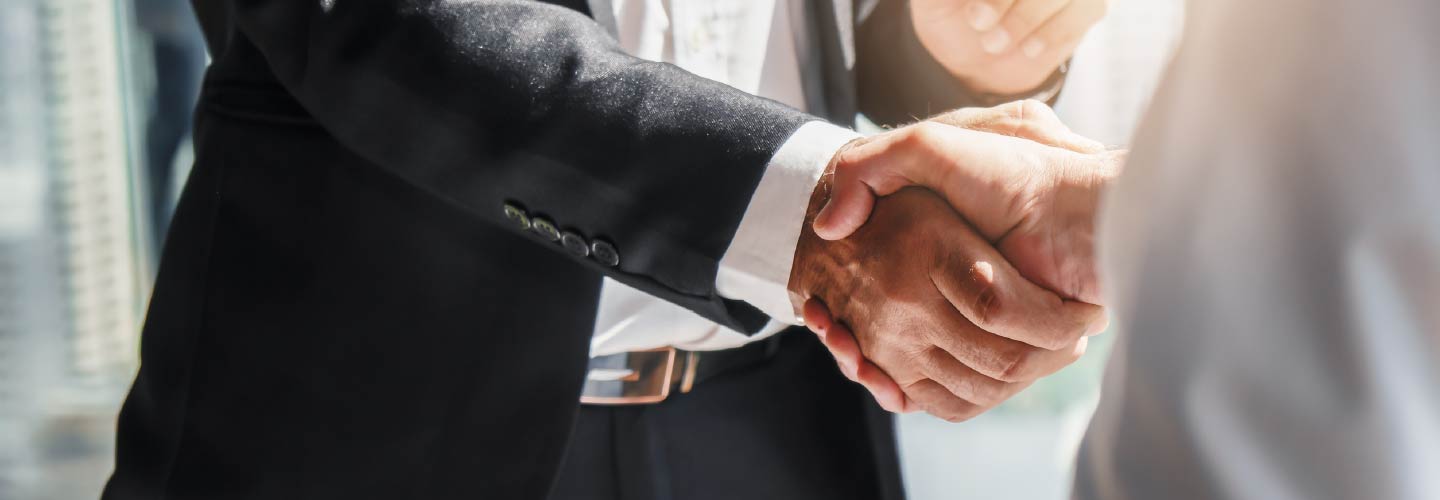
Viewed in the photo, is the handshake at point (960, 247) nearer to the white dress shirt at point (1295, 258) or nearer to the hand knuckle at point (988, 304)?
the hand knuckle at point (988, 304)

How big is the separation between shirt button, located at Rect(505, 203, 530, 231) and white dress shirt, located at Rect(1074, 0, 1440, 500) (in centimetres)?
48

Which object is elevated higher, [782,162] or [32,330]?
[782,162]

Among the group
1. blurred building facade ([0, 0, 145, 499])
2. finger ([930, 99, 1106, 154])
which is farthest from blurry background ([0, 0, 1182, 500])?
finger ([930, 99, 1106, 154])

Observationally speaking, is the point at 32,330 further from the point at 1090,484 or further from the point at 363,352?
the point at 1090,484

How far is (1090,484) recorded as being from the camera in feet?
0.81

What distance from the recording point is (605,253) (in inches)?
25.7

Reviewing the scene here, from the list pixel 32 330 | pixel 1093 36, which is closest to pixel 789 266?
pixel 1093 36

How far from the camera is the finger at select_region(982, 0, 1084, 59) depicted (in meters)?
0.94

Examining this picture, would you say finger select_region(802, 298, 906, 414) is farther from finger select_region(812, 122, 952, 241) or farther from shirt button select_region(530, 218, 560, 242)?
shirt button select_region(530, 218, 560, 242)

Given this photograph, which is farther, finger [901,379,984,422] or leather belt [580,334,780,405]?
leather belt [580,334,780,405]

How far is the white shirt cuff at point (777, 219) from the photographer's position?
63cm

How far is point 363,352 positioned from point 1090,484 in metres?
0.61

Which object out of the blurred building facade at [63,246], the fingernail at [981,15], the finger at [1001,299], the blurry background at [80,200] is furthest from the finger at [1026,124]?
the blurred building facade at [63,246]

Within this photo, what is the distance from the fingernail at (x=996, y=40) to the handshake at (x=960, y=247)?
0.26m
